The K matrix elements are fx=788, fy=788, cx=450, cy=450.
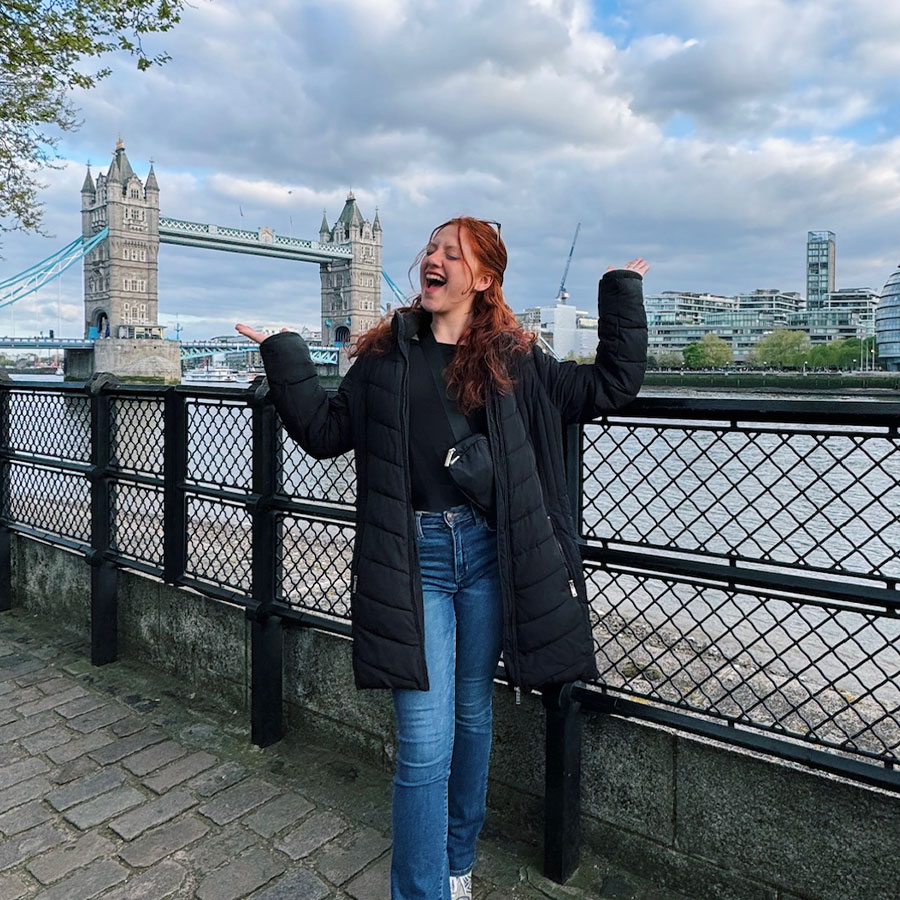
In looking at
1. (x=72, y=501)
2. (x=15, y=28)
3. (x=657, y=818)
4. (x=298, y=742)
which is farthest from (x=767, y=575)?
(x=15, y=28)

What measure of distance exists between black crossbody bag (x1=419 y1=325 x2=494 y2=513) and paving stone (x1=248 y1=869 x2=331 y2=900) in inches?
47.5

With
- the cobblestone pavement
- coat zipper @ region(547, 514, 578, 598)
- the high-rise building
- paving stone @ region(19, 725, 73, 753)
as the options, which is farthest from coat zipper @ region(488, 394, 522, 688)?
the high-rise building

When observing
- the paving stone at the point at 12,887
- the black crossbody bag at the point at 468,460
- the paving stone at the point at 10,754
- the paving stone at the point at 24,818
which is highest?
the black crossbody bag at the point at 468,460

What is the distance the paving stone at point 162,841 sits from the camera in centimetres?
236

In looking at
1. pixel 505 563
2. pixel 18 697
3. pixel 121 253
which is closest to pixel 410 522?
pixel 505 563

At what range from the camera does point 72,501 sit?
174 inches

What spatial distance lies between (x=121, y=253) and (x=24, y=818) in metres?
78.8

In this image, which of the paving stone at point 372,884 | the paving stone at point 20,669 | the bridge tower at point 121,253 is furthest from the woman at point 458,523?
the bridge tower at point 121,253

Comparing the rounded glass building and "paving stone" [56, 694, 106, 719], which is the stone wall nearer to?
Answer: "paving stone" [56, 694, 106, 719]

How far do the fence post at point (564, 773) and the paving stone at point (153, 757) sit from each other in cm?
148

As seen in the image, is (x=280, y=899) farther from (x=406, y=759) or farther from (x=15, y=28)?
(x=15, y=28)

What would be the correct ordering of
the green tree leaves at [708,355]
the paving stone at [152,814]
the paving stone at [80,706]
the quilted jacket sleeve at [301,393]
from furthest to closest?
the green tree leaves at [708,355] → the paving stone at [80,706] → the paving stone at [152,814] → the quilted jacket sleeve at [301,393]

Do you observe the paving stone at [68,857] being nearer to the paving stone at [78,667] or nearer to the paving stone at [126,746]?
the paving stone at [126,746]

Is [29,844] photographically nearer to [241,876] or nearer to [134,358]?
[241,876]
